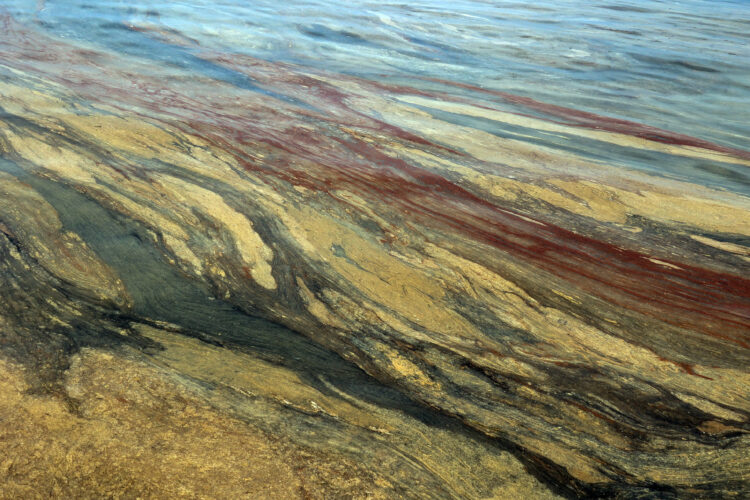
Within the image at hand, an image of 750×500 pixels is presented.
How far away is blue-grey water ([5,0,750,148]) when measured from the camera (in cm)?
456

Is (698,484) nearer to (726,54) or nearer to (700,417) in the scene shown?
(700,417)

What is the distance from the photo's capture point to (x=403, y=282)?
1941mm

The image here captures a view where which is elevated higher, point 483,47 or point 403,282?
point 483,47

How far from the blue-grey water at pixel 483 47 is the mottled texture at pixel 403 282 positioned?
1.26 metres

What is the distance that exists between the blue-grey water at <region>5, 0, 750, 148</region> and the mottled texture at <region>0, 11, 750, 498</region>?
1255 mm

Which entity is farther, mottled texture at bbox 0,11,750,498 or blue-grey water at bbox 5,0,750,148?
blue-grey water at bbox 5,0,750,148

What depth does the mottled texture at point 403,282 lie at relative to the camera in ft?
4.48

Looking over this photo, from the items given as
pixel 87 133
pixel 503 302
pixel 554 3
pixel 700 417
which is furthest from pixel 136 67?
pixel 554 3

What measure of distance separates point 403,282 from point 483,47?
481 centimetres

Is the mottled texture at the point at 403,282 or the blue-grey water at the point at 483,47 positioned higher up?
the blue-grey water at the point at 483,47

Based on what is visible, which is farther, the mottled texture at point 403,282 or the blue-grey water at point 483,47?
the blue-grey water at point 483,47

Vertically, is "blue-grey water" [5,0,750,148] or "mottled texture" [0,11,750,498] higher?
"blue-grey water" [5,0,750,148]

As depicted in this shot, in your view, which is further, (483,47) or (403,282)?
(483,47)

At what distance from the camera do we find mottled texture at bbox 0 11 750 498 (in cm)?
137
